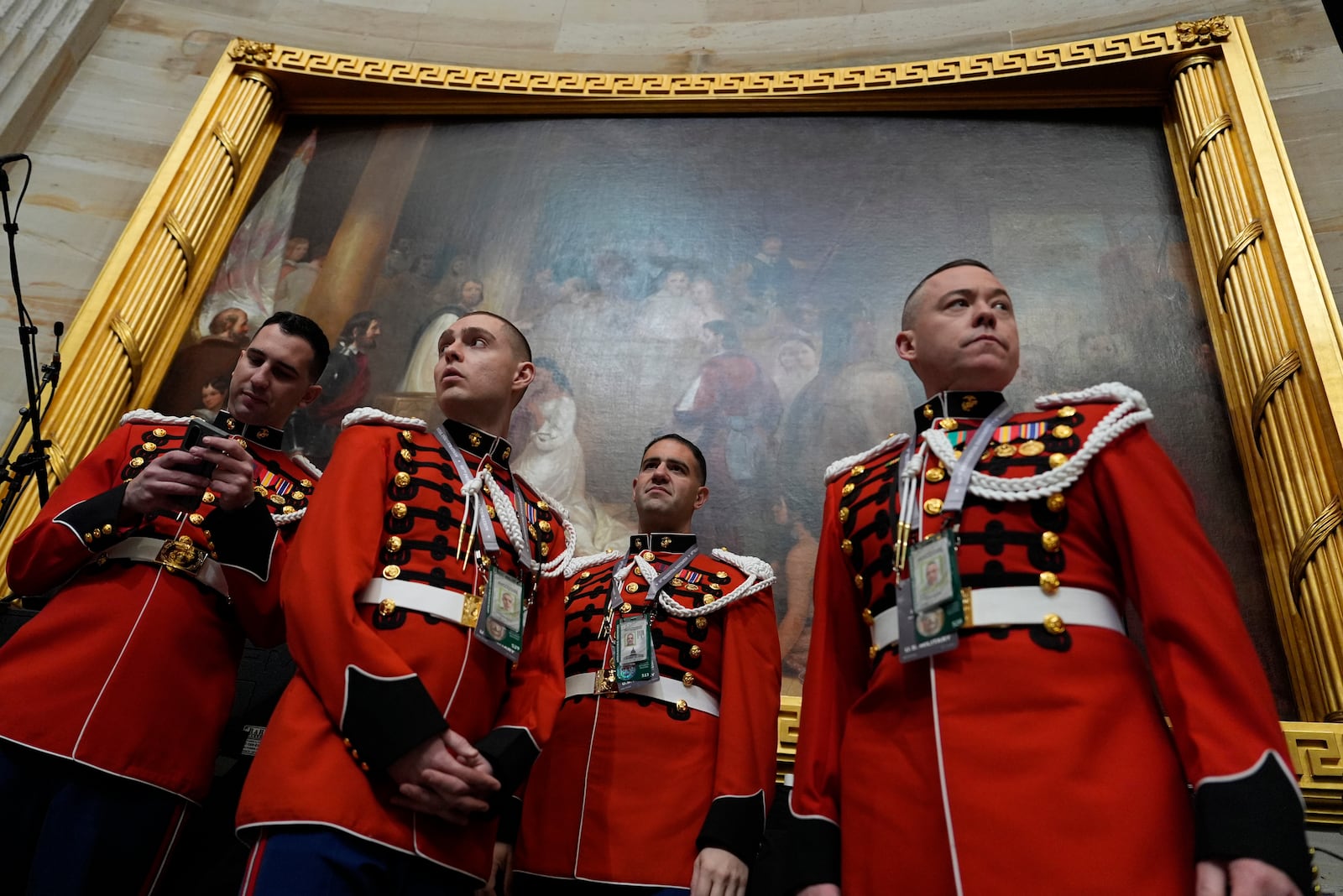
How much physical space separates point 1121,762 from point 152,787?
2.06 metres

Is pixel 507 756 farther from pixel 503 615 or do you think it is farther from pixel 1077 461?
pixel 1077 461

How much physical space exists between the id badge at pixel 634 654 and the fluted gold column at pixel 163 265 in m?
2.71

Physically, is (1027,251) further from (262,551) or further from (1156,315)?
(262,551)

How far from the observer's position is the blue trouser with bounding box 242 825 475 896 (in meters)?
1.59

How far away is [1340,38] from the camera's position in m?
1.00

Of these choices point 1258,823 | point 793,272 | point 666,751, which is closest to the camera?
point 1258,823

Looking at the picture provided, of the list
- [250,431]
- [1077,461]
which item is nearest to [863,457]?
[1077,461]

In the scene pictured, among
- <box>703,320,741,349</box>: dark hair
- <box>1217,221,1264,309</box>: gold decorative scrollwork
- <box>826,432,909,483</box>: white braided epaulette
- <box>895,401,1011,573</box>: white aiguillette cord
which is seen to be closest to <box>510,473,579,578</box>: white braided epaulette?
<box>826,432,909,483</box>: white braided epaulette

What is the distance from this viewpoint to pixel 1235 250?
12.8ft

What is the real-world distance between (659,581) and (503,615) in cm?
86

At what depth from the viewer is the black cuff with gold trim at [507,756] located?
1.81m

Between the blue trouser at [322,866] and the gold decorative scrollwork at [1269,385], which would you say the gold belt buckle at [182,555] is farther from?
the gold decorative scrollwork at [1269,385]

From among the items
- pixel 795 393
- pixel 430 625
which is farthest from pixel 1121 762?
pixel 795 393

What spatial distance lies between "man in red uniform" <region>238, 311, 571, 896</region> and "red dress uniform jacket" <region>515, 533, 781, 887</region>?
16.0 inches
